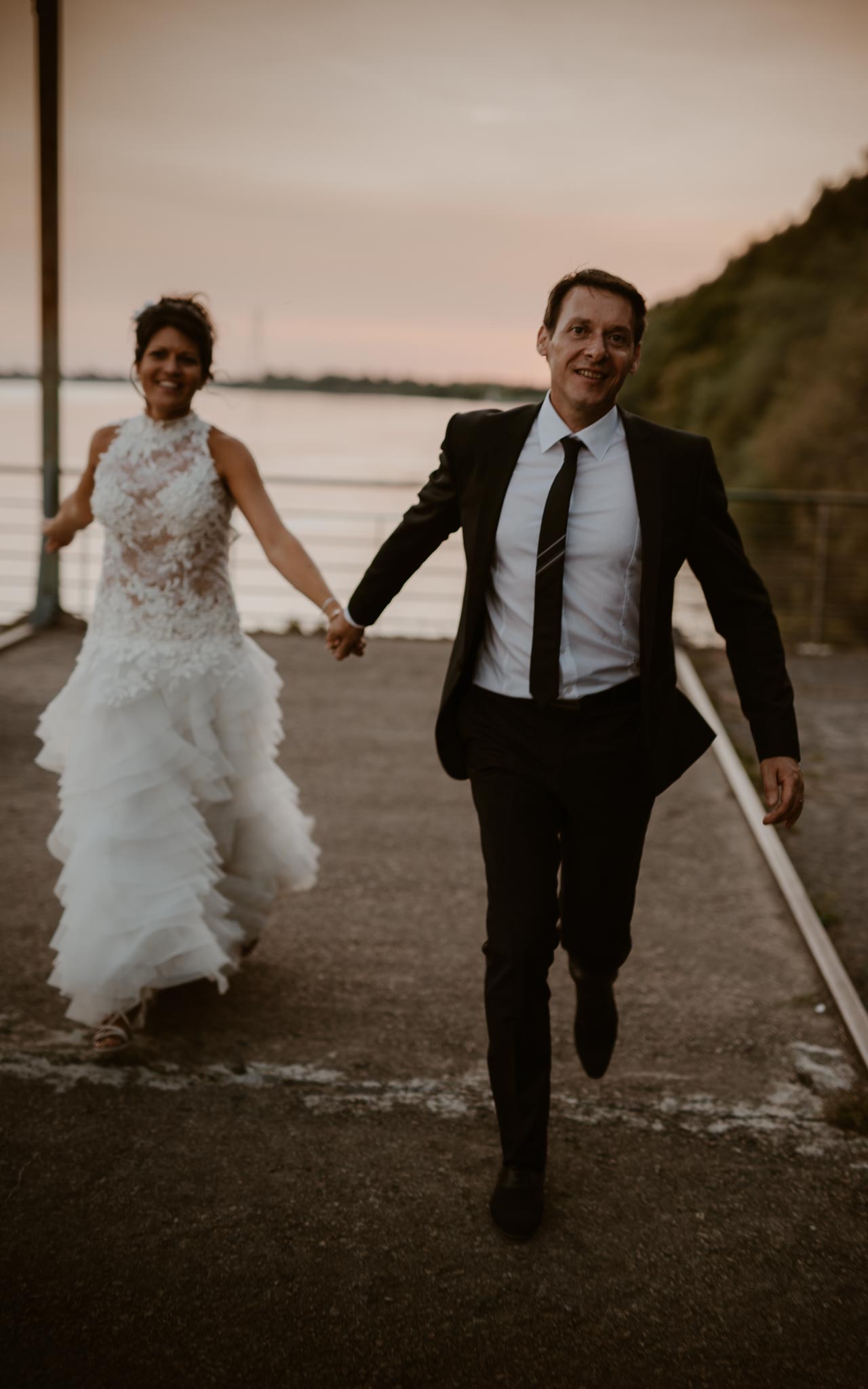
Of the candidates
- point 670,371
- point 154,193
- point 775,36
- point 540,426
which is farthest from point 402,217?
point 670,371

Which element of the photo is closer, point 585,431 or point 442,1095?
point 585,431

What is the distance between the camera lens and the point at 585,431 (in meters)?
3.00

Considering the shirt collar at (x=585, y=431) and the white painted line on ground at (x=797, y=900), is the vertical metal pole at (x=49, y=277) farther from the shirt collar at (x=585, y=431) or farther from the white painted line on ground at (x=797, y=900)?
the shirt collar at (x=585, y=431)

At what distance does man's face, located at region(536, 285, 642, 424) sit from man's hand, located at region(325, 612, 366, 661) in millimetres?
1011

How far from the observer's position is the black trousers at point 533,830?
3029mm

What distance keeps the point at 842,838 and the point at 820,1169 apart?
3.23 meters

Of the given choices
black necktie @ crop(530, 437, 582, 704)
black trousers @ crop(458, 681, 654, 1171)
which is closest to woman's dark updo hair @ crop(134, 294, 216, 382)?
black necktie @ crop(530, 437, 582, 704)

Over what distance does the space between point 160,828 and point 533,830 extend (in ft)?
4.27

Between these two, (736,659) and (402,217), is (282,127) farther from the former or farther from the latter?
(736,659)

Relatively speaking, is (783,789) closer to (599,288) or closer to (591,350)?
(591,350)

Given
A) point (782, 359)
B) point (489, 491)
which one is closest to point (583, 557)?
point (489, 491)

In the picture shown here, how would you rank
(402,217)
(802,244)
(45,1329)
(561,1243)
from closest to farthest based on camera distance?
1. (45,1329)
2. (561,1243)
3. (402,217)
4. (802,244)

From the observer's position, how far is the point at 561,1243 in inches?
117

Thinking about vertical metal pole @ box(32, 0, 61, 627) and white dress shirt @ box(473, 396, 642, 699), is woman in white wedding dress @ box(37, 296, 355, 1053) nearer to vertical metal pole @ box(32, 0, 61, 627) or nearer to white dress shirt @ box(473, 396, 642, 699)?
white dress shirt @ box(473, 396, 642, 699)
